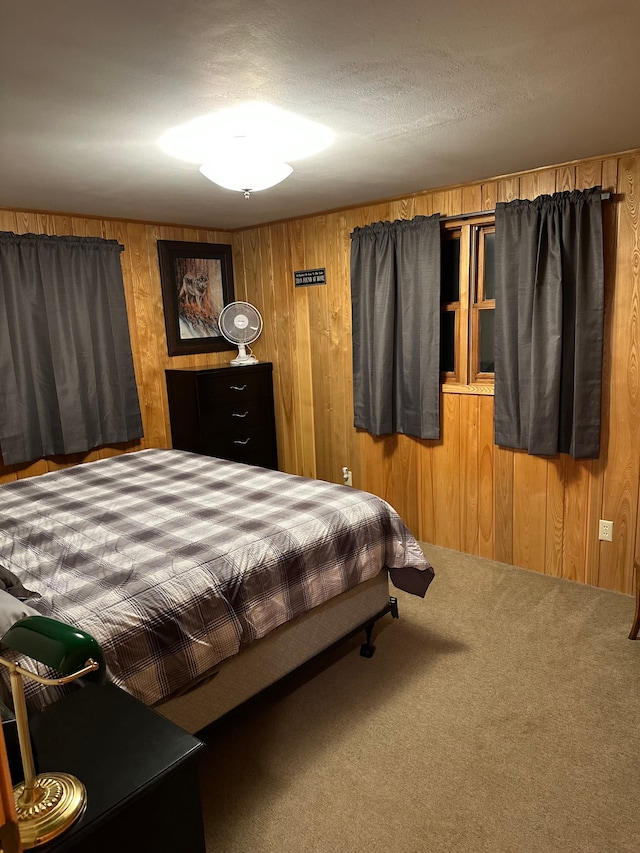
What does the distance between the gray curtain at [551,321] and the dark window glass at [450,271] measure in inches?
15.8

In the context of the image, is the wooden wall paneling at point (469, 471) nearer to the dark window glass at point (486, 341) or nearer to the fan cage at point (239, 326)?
the dark window glass at point (486, 341)

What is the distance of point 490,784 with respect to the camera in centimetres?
194

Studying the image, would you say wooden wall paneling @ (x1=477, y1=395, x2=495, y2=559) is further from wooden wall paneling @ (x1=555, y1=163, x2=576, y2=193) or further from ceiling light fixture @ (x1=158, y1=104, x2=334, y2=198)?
ceiling light fixture @ (x1=158, y1=104, x2=334, y2=198)

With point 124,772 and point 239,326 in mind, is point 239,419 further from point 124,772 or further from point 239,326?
point 124,772

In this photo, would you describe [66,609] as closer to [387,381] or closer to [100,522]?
[100,522]

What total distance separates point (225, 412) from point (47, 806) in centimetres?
354

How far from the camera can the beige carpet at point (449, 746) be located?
1778mm

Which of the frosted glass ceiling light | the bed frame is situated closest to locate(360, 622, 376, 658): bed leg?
the bed frame

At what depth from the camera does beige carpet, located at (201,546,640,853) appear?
1778mm

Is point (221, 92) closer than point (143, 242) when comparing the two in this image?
Yes

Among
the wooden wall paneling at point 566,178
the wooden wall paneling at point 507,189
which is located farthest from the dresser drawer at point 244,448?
the wooden wall paneling at point 566,178

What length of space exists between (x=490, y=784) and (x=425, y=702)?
46 cm

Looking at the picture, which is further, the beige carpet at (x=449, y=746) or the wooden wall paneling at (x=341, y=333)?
the wooden wall paneling at (x=341, y=333)

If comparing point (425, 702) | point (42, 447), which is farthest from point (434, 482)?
point (42, 447)
